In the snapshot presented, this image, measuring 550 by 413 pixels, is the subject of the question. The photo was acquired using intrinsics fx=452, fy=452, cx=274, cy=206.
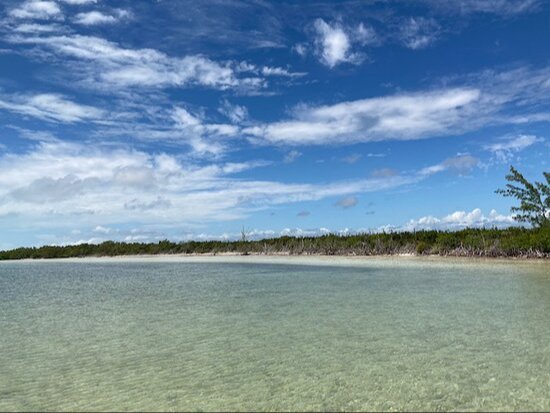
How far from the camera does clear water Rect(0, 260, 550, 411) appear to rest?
435 cm

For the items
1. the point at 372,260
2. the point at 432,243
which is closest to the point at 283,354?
the point at 372,260

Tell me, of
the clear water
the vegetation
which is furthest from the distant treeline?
the clear water

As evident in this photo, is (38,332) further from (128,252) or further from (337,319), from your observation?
(128,252)

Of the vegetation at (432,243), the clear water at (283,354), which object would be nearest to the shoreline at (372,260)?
the vegetation at (432,243)

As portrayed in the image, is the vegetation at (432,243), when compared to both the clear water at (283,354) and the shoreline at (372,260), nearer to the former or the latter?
the shoreline at (372,260)

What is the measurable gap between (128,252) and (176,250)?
8.23 meters

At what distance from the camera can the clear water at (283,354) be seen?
435 cm

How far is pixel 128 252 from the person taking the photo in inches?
2466

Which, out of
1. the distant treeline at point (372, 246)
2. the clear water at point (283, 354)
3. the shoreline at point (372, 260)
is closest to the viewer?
→ the clear water at point (283, 354)

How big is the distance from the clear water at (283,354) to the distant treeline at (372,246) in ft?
57.6

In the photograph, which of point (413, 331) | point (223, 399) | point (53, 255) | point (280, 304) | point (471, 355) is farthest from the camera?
point (53, 255)

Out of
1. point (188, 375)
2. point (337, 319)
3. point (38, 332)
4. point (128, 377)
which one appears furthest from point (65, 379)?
point (337, 319)

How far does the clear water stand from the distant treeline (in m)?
17.5

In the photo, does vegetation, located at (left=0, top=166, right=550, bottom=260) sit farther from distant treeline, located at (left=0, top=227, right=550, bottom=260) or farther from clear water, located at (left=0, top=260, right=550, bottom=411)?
clear water, located at (left=0, top=260, right=550, bottom=411)
